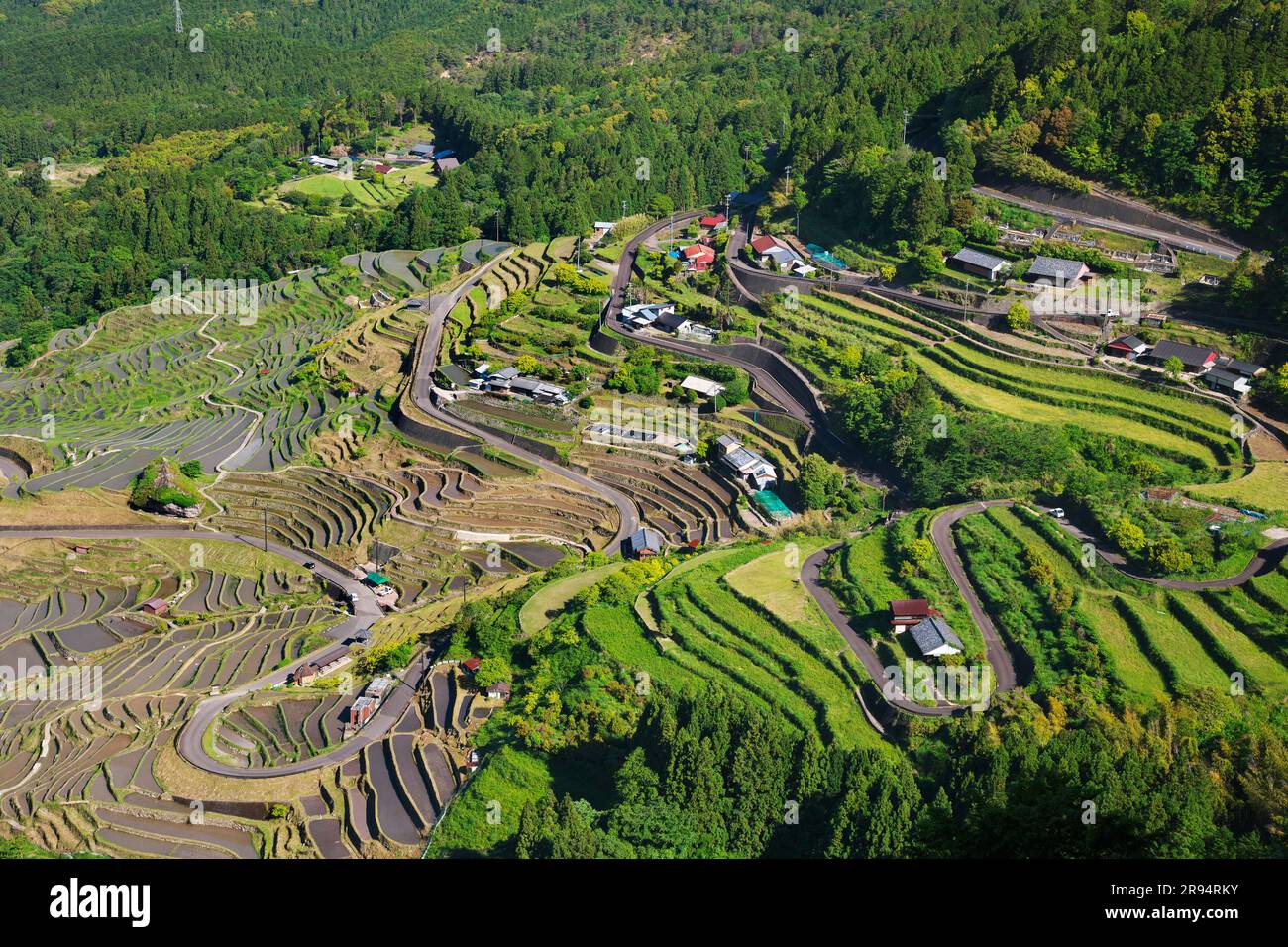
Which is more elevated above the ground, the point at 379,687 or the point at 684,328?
the point at 684,328

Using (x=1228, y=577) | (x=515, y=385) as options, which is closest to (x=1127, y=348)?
(x=1228, y=577)

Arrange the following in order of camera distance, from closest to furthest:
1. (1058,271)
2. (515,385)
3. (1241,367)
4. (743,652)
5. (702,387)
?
(743,652)
(1241,367)
(1058,271)
(702,387)
(515,385)

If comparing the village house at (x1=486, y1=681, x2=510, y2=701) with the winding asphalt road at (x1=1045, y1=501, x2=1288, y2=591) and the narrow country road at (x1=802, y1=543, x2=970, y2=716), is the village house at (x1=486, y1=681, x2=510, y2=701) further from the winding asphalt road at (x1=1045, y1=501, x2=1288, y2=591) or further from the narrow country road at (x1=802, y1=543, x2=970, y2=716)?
the winding asphalt road at (x1=1045, y1=501, x2=1288, y2=591)

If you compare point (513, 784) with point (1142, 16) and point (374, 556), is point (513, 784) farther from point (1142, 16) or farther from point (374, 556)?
point (1142, 16)

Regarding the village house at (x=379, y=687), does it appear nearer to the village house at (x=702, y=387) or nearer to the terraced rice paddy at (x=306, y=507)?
the terraced rice paddy at (x=306, y=507)

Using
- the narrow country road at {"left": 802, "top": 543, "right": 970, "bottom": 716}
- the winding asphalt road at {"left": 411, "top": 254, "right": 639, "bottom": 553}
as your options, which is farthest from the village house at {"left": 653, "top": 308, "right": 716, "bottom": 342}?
the narrow country road at {"left": 802, "top": 543, "right": 970, "bottom": 716}

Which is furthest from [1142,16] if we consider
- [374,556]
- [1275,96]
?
[374,556]

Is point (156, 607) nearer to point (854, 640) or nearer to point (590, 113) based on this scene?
point (854, 640)
